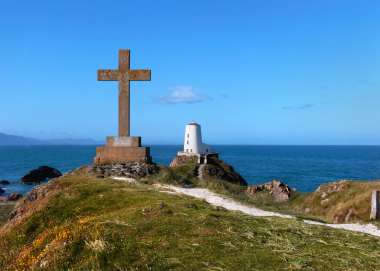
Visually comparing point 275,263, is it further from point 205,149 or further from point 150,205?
point 205,149

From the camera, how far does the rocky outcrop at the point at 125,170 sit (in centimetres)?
2923

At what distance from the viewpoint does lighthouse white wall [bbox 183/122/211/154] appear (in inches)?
2968

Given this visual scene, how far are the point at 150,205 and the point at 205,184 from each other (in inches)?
617

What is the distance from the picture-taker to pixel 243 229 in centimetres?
1402

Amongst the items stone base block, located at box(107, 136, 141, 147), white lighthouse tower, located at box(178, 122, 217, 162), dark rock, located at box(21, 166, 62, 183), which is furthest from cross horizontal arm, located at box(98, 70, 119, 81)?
dark rock, located at box(21, 166, 62, 183)

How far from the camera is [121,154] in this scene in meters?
30.0

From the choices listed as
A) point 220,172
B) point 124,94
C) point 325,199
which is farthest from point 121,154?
point 220,172

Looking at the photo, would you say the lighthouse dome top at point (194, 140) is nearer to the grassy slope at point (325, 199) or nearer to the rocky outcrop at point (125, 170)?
the grassy slope at point (325, 199)

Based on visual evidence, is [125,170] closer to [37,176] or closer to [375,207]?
[375,207]

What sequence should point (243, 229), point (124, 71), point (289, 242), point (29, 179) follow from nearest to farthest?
point (289, 242), point (243, 229), point (124, 71), point (29, 179)

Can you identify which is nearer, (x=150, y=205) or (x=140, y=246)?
(x=140, y=246)

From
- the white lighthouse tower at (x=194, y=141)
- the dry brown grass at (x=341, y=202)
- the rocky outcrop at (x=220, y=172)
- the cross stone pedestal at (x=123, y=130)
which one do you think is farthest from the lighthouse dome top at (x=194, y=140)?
the cross stone pedestal at (x=123, y=130)

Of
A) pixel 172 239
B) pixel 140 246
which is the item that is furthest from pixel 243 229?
pixel 140 246

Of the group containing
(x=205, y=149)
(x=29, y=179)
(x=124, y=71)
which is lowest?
(x=29, y=179)
